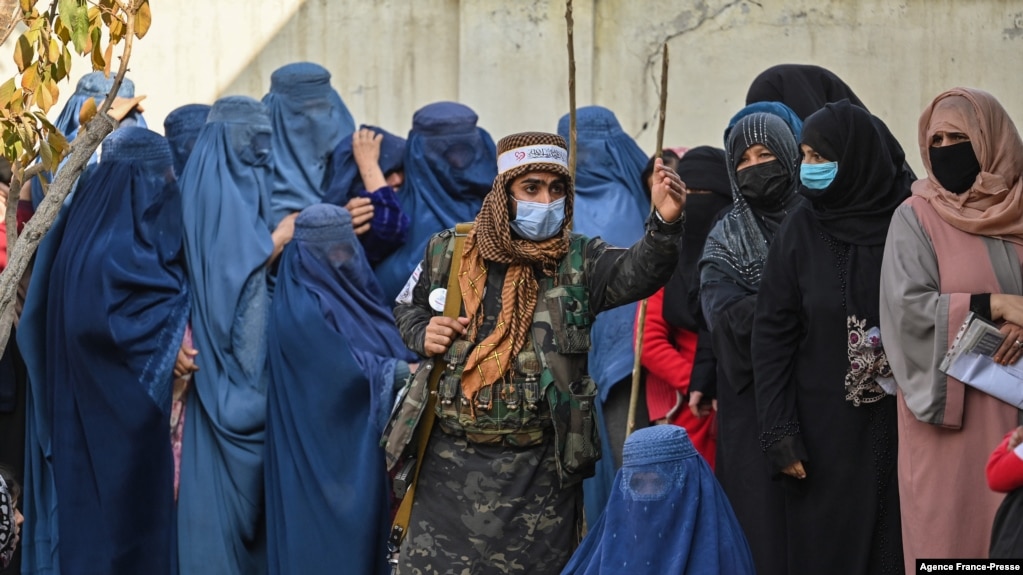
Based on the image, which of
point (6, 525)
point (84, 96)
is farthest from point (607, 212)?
point (6, 525)

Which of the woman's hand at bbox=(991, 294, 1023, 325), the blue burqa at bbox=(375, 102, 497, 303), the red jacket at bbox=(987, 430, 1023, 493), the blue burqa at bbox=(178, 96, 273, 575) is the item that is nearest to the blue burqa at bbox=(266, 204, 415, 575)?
the blue burqa at bbox=(178, 96, 273, 575)

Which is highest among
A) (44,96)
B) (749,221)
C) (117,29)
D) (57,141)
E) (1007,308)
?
(117,29)

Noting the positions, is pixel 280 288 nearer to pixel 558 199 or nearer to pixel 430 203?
pixel 430 203

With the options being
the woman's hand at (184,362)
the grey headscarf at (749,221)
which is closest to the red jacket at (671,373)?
the grey headscarf at (749,221)

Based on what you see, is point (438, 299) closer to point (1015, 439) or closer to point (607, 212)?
point (1015, 439)

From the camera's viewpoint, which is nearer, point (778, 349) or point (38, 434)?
point (778, 349)

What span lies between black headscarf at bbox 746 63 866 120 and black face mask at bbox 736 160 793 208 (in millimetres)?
717

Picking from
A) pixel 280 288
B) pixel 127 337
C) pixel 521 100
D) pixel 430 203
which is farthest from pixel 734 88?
pixel 127 337

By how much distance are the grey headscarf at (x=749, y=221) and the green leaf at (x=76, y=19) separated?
2130mm

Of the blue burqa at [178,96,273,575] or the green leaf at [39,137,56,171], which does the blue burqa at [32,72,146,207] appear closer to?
the blue burqa at [178,96,273,575]

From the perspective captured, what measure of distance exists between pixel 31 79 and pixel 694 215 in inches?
98.9

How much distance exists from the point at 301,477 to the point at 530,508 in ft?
4.99

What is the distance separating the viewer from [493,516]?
4543 mm

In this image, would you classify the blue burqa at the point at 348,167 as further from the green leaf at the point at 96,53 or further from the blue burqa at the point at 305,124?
the green leaf at the point at 96,53
